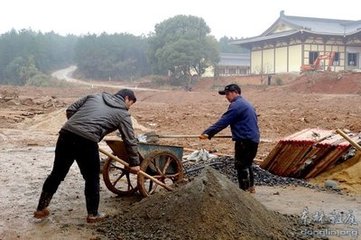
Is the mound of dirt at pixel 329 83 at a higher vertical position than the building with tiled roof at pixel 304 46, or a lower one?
lower

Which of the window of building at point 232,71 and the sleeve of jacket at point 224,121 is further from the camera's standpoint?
the window of building at point 232,71

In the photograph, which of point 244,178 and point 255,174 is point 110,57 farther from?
point 244,178

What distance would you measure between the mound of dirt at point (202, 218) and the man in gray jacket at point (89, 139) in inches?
19.5

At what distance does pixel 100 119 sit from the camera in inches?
199

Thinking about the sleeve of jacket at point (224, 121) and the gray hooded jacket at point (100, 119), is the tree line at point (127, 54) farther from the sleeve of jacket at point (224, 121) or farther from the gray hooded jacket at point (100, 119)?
the gray hooded jacket at point (100, 119)

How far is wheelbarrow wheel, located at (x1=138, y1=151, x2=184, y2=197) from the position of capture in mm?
5930

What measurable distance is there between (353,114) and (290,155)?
33.7ft

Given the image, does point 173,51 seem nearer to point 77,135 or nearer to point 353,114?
point 353,114

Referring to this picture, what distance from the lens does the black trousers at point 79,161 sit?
5047 millimetres

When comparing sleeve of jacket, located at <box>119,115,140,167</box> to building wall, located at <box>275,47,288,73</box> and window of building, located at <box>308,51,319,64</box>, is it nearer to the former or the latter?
window of building, located at <box>308,51,319,64</box>

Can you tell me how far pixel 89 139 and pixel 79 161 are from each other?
0.32 m

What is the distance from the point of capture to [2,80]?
167 ft

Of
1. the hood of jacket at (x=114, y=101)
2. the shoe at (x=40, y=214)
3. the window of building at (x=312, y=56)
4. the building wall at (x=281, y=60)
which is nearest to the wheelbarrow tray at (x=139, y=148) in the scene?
the hood of jacket at (x=114, y=101)

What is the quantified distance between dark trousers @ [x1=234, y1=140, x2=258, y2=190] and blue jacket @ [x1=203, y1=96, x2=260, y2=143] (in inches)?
3.6
